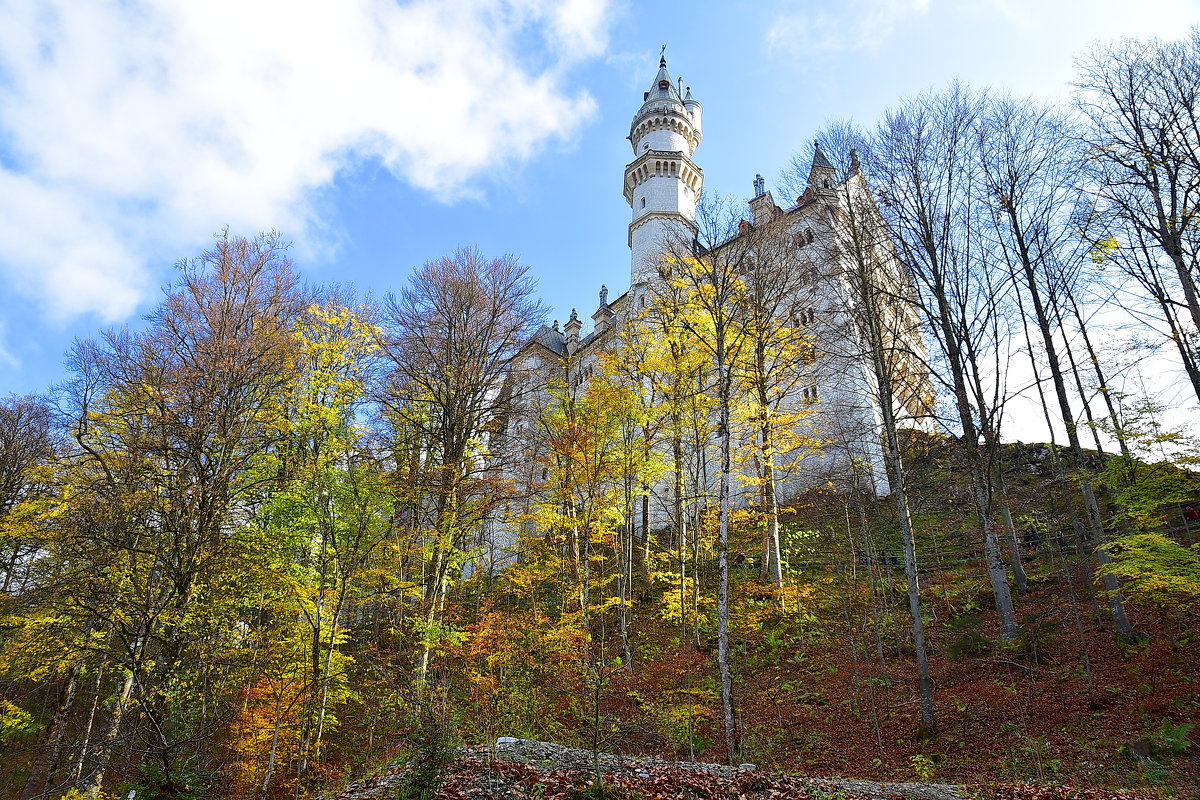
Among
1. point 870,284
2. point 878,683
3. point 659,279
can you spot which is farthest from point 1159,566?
point 659,279

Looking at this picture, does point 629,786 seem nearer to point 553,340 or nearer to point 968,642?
point 968,642

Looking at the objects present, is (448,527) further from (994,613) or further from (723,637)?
(994,613)

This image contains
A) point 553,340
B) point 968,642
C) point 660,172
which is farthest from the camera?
point 553,340

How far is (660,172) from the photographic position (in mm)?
40750

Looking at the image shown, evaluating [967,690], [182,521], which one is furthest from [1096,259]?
[182,521]

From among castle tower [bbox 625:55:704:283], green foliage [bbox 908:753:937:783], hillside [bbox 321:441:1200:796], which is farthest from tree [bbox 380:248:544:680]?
castle tower [bbox 625:55:704:283]

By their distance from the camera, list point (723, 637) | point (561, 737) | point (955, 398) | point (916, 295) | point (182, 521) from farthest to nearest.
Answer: point (916, 295) → point (955, 398) → point (561, 737) → point (182, 521) → point (723, 637)

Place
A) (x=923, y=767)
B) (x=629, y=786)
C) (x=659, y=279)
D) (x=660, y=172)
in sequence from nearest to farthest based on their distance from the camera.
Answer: (x=629, y=786) → (x=923, y=767) → (x=659, y=279) → (x=660, y=172)

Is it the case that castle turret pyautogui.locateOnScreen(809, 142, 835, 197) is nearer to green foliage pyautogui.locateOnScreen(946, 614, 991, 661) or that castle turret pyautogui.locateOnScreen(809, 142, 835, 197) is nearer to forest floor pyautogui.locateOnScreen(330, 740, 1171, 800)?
green foliage pyautogui.locateOnScreen(946, 614, 991, 661)

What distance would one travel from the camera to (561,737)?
1288 centimetres

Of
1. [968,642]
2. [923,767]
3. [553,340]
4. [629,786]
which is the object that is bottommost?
[923,767]

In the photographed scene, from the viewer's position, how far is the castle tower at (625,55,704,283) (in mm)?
39375

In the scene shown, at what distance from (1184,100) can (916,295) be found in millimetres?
6751

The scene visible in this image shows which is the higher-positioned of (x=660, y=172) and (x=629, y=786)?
(x=660, y=172)
